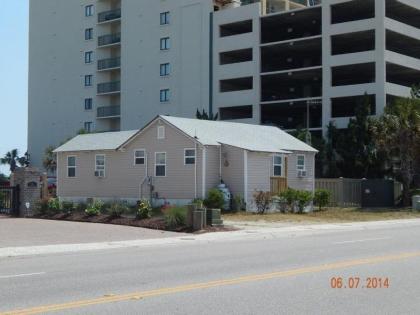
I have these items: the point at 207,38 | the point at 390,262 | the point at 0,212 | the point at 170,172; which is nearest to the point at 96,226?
the point at 0,212

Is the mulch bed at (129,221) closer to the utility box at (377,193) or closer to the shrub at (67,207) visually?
the shrub at (67,207)

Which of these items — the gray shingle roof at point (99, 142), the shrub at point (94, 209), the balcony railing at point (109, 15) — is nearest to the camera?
the shrub at point (94, 209)

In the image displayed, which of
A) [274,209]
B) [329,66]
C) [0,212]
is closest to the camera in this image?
[0,212]

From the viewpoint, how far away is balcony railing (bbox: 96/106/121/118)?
8096 cm

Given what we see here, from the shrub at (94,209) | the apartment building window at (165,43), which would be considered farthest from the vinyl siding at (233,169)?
the apartment building window at (165,43)

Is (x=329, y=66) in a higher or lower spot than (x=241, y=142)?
higher

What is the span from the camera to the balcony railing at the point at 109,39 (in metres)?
81.2

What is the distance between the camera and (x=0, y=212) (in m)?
32.2

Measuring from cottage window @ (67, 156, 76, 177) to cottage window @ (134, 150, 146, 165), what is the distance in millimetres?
5496

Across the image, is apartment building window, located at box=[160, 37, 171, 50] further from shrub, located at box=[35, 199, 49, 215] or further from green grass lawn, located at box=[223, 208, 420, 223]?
Result: shrub, located at box=[35, 199, 49, 215]

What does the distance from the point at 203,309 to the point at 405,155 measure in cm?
3599

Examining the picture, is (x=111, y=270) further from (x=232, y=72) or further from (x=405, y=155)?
(x=232, y=72)

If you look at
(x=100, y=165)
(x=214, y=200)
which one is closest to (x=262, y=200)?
(x=214, y=200)
